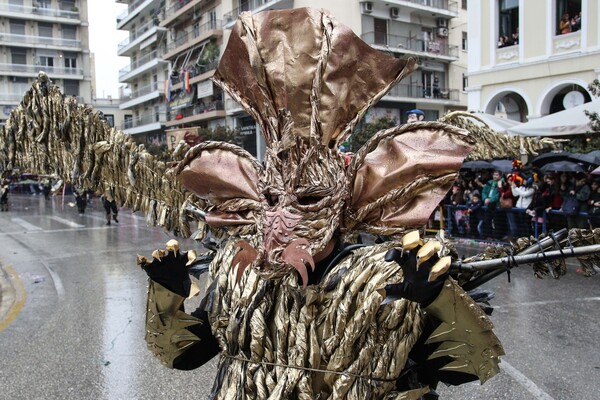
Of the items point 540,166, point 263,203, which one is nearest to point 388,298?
point 263,203

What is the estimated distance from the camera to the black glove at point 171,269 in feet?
6.28

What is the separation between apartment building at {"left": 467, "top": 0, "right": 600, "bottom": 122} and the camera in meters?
16.0

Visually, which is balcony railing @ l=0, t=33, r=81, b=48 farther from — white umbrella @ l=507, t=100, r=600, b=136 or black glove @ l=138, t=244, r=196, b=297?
black glove @ l=138, t=244, r=196, b=297

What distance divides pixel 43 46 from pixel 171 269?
50.4 metres

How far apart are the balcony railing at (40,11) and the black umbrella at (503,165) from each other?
1747 inches

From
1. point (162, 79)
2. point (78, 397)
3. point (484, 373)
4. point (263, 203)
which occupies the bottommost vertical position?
point (78, 397)

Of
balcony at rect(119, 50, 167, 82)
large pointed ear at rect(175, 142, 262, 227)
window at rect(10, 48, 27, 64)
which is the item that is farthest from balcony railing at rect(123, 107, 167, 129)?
large pointed ear at rect(175, 142, 262, 227)

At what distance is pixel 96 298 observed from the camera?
777 centimetres

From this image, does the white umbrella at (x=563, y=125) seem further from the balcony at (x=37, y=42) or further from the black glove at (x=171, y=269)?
the balcony at (x=37, y=42)

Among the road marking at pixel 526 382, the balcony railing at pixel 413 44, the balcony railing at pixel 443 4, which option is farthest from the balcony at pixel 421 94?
the road marking at pixel 526 382

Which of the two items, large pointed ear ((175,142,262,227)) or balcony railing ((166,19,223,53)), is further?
balcony railing ((166,19,223,53))

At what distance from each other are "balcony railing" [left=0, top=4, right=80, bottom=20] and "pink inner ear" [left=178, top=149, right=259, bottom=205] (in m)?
50.3

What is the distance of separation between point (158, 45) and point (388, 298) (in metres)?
44.2

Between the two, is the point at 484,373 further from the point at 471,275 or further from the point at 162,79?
the point at 162,79
